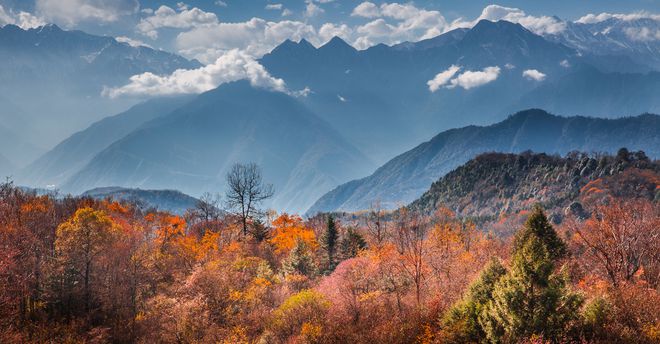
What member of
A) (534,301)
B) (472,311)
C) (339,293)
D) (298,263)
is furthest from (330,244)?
(534,301)

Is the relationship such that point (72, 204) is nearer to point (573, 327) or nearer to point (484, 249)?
point (484, 249)

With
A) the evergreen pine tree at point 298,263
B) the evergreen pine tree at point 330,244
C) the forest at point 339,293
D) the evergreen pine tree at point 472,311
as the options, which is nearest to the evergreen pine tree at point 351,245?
the evergreen pine tree at point 330,244

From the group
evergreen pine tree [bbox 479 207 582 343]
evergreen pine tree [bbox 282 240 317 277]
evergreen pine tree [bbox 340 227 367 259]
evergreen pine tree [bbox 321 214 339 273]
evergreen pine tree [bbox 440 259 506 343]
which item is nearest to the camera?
evergreen pine tree [bbox 479 207 582 343]

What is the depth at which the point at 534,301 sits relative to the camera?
1251 inches

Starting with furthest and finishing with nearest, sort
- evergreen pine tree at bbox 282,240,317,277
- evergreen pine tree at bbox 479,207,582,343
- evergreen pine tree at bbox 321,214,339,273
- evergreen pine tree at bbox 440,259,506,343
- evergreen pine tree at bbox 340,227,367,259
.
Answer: evergreen pine tree at bbox 321,214,339,273
evergreen pine tree at bbox 340,227,367,259
evergreen pine tree at bbox 282,240,317,277
evergreen pine tree at bbox 440,259,506,343
evergreen pine tree at bbox 479,207,582,343

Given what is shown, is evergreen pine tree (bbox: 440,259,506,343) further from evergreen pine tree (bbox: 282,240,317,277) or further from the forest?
evergreen pine tree (bbox: 282,240,317,277)

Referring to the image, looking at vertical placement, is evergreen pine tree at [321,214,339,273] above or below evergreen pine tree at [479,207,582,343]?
above

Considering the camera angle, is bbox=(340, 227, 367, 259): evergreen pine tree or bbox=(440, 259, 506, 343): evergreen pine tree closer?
bbox=(440, 259, 506, 343): evergreen pine tree

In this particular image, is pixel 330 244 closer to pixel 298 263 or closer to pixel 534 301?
pixel 298 263

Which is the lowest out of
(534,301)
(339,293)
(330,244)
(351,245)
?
(339,293)

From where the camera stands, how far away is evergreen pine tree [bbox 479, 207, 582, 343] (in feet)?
104

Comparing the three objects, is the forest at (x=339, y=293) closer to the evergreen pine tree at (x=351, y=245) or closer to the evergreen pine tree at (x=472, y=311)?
the evergreen pine tree at (x=472, y=311)

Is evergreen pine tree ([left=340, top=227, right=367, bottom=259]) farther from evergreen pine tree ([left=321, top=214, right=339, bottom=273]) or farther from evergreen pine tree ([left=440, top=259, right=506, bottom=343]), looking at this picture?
evergreen pine tree ([left=440, top=259, right=506, bottom=343])

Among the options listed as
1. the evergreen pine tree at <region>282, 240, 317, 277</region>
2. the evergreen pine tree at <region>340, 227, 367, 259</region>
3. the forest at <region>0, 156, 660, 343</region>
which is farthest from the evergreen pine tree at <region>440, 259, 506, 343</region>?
the evergreen pine tree at <region>340, 227, 367, 259</region>
